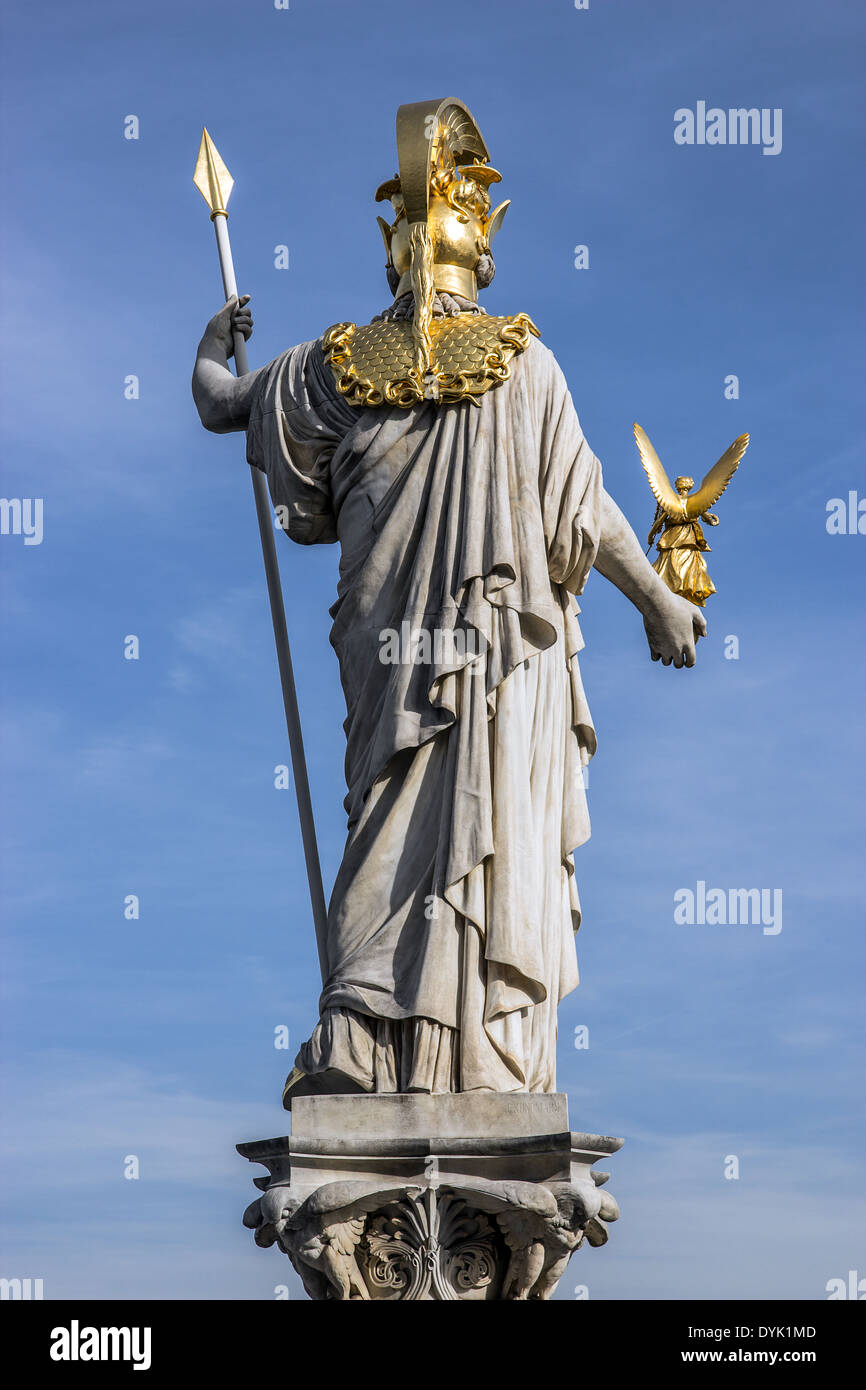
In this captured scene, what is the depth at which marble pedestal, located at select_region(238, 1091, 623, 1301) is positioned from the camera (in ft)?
37.7

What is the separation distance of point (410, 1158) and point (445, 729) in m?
2.51

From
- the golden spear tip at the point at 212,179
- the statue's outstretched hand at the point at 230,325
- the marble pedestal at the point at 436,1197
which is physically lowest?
the marble pedestal at the point at 436,1197

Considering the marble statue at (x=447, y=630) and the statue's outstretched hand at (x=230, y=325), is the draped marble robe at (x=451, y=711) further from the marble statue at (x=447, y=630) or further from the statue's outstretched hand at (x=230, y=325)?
the statue's outstretched hand at (x=230, y=325)

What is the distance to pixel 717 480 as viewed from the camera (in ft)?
47.4

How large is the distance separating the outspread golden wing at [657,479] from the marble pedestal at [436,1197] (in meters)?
4.53

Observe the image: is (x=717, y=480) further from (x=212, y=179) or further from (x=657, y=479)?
(x=212, y=179)

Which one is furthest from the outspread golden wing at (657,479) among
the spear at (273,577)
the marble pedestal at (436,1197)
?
the marble pedestal at (436,1197)

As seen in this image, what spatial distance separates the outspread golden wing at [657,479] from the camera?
14453 mm

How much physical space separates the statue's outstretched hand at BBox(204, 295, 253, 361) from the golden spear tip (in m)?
0.94

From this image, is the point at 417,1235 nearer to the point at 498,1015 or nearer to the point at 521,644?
the point at 498,1015

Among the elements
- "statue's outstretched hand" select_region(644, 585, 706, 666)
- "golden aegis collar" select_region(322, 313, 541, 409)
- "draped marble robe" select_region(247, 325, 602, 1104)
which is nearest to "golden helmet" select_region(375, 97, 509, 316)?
"golden aegis collar" select_region(322, 313, 541, 409)

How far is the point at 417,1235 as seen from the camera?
11.6 metres

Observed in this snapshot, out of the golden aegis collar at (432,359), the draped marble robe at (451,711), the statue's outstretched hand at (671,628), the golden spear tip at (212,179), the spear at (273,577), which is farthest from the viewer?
the golden spear tip at (212,179)

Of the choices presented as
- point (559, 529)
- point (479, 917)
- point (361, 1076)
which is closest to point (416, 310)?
point (559, 529)
